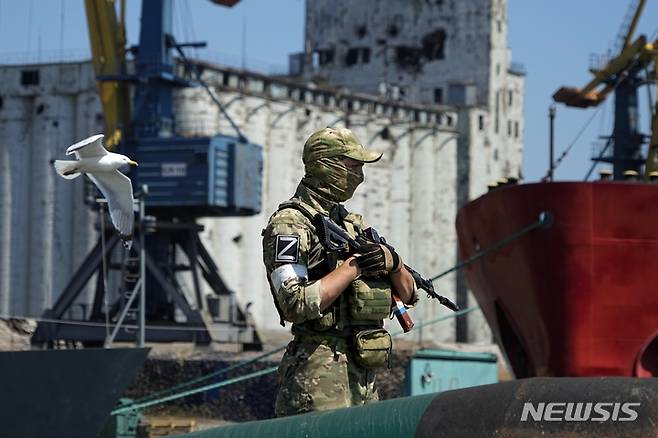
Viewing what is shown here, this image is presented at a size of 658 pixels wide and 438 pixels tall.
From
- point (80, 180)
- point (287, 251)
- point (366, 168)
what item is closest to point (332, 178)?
point (287, 251)

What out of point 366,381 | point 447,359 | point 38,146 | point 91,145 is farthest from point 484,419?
point 38,146

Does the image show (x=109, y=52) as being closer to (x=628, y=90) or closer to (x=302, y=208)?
(x=628, y=90)

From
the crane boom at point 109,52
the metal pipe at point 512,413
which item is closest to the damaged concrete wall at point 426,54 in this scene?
the crane boom at point 109,52

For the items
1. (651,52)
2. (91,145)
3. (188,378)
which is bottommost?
(188,378)

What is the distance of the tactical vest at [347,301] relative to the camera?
6965 millimetres

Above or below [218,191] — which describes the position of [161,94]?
above

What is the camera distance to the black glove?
22.5 ft

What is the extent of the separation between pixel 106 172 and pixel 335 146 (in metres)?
2.14

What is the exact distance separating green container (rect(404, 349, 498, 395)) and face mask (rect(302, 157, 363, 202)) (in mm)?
12128

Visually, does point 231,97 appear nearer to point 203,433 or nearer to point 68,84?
point 68,84

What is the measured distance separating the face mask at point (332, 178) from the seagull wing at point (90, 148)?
1793mm

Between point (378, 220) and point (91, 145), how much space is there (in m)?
56.8

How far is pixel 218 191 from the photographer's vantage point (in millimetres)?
38812

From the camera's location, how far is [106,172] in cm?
886
